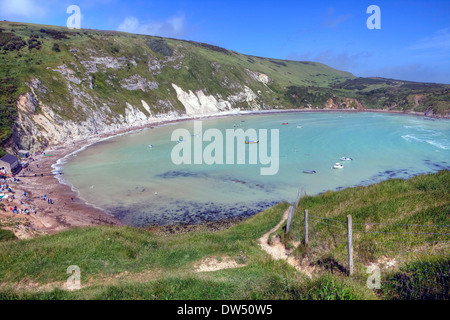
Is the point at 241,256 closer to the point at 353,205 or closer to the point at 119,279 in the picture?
the point at 119,279

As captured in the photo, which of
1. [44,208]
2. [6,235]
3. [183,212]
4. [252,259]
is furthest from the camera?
[44,208]

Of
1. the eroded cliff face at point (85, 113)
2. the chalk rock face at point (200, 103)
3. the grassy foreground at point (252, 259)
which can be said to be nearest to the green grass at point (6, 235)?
the grassy foreground at point (252, 259)

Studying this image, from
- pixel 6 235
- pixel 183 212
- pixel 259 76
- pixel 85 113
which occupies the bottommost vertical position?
pixel 183 212

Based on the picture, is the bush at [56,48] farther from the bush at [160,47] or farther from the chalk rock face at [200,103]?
the bush at [160,47]

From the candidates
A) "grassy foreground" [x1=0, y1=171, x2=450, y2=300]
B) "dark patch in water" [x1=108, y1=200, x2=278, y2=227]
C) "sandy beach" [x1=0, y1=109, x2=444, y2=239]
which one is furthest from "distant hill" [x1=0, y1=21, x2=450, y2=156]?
"grassy foreground" [x1=0, y1=171, x2=450, y2=300]

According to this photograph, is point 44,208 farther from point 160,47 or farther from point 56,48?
point 160,47

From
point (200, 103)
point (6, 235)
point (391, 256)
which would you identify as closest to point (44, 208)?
point (6, 235)

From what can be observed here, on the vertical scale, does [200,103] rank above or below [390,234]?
above
